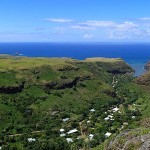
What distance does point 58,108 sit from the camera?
155 metres

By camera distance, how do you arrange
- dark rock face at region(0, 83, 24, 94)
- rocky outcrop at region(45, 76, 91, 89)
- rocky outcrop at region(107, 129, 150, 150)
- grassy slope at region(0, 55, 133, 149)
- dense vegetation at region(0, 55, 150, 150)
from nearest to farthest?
rocky outcrop at region(107, 129, 150, 150) < dense vegetation at region(0, 55, 150, 150) < grassy slope at region(0, 55, 133, 149) < dark rock face at region(0, 83, 24, 94) < rocky outcrop at region(45, 76, 91, 89)

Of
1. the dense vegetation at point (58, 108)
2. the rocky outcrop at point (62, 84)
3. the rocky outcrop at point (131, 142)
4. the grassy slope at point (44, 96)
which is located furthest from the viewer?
the rocky outcrop at point (62, 84)

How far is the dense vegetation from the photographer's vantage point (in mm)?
116250

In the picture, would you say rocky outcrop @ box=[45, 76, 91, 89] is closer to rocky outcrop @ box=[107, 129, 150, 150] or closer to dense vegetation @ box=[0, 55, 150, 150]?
dense vegetation @ box=[0, 55, 150, 150]

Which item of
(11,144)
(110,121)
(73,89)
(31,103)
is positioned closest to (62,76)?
(73,89)

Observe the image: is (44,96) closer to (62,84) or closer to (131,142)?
(62,84)

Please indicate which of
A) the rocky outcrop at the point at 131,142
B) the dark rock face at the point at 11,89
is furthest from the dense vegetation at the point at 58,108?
the rocky outcrop at the point at 131,142

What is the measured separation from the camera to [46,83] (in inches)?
6959

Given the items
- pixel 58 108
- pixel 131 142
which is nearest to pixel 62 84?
pixel 58 108

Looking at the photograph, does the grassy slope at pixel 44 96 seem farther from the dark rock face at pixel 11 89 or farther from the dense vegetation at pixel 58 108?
the dark rock face at pixel 11 89

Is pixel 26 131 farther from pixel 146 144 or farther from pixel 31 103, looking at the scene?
pixel 146 144

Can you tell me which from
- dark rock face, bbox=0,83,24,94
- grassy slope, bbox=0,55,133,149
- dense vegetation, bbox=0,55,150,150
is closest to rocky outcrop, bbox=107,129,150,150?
dense vegetation, bbox=0,55,150,150

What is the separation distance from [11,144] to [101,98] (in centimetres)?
7513

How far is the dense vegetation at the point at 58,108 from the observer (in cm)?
11625
